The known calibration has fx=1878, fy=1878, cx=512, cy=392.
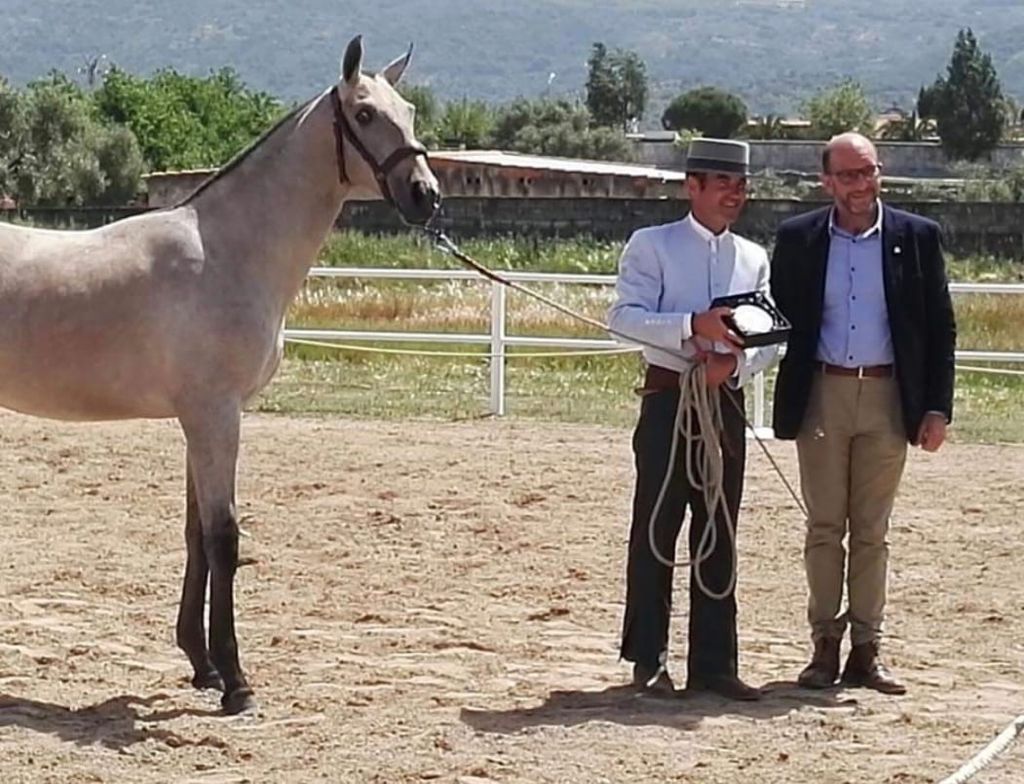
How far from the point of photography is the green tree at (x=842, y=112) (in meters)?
97.6

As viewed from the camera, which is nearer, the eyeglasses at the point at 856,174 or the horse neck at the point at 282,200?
the eyeglasses at the point at 856,174

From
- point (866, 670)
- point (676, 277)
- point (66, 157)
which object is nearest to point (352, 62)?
point (676, 277)

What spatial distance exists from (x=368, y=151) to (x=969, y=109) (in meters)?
89.2

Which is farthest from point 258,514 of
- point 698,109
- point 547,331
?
point 698,109

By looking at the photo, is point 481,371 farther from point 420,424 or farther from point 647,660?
point 647,660

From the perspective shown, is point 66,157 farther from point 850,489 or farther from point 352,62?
point 850,489

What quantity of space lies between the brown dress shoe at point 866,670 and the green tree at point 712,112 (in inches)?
3698

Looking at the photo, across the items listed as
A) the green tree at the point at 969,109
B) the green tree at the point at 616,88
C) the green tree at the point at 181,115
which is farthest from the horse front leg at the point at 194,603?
the green tree at the point at 616,88

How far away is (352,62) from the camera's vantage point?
6.11 meters

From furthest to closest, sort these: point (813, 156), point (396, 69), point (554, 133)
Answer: point (554, 133)
point (813, 156)
point (396, 69)

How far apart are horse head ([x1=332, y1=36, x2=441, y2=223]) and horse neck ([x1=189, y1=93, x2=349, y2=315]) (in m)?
0.07

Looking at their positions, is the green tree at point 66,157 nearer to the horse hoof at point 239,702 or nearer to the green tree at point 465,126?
the green tree at point 465,126

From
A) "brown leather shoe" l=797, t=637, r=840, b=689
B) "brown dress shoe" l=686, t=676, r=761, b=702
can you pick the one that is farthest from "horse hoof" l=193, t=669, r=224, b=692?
"brown leather shoe" l=797, t=637, r=840, b=689

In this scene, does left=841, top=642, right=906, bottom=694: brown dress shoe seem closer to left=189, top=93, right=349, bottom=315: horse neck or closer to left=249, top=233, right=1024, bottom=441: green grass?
left=189, top=93, right=349, bottom=315: horse neck
